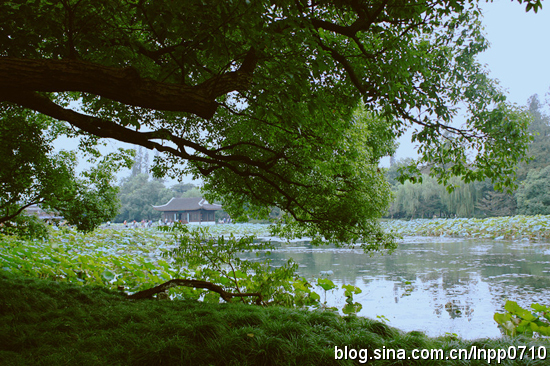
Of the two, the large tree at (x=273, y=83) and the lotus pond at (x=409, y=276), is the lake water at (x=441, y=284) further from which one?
the large tree at (x=273, y=83)

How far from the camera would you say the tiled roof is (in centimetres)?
3712

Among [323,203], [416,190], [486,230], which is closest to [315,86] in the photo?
[323,203]

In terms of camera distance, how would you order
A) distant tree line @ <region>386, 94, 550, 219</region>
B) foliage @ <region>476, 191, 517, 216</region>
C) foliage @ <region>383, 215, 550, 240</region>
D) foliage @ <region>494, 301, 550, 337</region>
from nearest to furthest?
foliage @ <region>494, 301, 550, 337</region> < foliage @ <region>383, 215, 550, 240</region> < distant tree line @ <region>386, 94, 550, 219</region> < foliage @ <region>476, 191, 517, 216</region>

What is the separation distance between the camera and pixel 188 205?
37.6 meters

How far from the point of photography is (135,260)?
36.8 feet

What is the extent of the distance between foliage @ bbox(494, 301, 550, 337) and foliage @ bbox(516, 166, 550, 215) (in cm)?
2628

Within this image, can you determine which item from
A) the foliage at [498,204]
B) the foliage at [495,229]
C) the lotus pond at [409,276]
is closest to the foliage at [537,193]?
the foliage at [498,204]

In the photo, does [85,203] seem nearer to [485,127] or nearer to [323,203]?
[323,203]

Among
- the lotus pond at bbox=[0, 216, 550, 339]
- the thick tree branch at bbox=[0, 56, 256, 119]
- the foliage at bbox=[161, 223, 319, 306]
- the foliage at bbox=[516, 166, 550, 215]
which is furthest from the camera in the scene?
the foliage at bbox=[516, 166, 550, 215]

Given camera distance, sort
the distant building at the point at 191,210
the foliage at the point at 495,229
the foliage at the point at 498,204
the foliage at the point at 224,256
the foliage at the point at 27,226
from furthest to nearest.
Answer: the distant building at the point at 191,210, the foliage at the point at 498,204, the foliage at the point at 495,229, the foliage at the point at 27,226, the foliage at the point at 224,256

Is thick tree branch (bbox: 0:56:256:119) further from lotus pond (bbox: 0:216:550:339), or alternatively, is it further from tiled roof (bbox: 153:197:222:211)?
tiled roof (bbox: 153:197:222:211)

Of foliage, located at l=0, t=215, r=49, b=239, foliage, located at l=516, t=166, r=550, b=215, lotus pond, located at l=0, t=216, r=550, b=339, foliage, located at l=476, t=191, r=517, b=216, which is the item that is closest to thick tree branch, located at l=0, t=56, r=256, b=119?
lotus pond, located at l=0, t=216, r=550, b=339

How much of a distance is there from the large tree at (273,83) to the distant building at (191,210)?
1242 inches

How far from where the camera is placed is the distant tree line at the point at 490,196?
2703 cm
